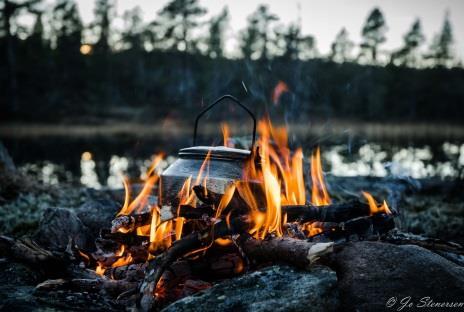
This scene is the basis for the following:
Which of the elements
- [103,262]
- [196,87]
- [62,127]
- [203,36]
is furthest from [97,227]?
[203,36]

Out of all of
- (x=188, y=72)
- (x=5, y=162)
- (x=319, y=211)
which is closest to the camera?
(x=319, y=211)

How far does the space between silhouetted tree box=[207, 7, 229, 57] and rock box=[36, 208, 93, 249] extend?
164 ft

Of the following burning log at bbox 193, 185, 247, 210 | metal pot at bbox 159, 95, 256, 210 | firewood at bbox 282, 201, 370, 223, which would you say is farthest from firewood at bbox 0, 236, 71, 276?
firewood at bbox 282, 201, 370, 223

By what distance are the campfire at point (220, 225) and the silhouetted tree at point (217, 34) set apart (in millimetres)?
50799

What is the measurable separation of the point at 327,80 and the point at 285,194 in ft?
142

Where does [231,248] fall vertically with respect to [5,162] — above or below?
below

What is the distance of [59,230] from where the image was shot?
4539 mm

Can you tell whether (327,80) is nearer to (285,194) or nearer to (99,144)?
(99,144)

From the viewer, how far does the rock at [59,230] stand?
448 cm

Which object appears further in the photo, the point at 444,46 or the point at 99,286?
the point at 444,46

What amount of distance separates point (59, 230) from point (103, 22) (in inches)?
2149

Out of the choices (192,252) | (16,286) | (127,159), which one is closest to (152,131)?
(127,159)

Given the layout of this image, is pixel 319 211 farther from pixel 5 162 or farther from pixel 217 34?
pixel 217 34

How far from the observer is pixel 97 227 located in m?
5.11
